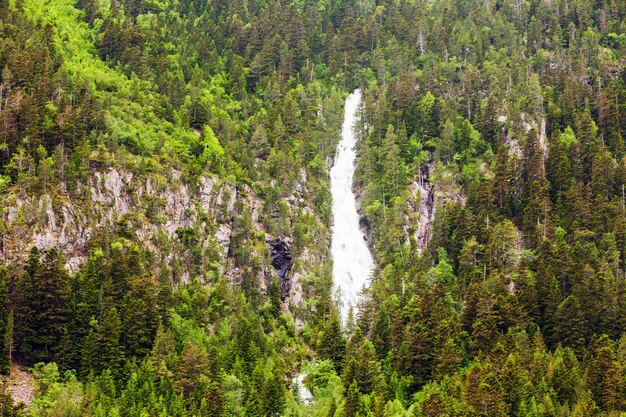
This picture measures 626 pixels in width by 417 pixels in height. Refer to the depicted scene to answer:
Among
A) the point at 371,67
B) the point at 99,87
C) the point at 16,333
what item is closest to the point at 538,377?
the point at 16,333

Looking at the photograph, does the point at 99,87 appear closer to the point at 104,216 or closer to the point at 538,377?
the point at 104,216

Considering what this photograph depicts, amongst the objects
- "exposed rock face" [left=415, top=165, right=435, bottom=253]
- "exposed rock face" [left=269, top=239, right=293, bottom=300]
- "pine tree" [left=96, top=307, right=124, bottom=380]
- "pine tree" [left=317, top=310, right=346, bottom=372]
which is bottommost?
"pine tree" [left=96, top=307, right=124, bottom=380]

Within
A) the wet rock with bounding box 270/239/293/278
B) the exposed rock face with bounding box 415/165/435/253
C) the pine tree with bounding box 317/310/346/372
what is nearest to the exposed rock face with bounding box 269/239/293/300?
the wet rock with bounding box 270/239/293/278

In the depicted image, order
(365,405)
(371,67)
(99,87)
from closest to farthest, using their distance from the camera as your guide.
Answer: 1. (365,405)
2. (99,87)
3. (371,67)

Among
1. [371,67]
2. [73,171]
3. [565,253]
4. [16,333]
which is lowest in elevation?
[16,333]

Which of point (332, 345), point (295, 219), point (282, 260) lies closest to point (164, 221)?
point (282, 260)

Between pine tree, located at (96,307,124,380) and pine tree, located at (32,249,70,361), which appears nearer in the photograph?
pine tree, located at (96,307,124,380)

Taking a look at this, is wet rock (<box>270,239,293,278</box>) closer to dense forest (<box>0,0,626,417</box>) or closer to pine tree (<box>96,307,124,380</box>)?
dense forest (<box>0,0,626,417</box>)
